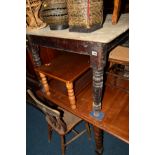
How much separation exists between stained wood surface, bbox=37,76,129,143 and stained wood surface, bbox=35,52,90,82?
29 centimetres

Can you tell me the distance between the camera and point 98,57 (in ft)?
3.43

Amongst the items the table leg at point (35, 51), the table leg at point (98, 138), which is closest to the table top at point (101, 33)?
the table leg at point (35, 51)

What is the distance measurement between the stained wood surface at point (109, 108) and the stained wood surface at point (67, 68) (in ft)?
0.96

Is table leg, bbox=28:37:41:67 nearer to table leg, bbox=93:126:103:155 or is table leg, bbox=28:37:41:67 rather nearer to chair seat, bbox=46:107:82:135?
chair seat, bbox=46:107:82:135

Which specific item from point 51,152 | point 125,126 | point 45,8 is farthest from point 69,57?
point 51,152

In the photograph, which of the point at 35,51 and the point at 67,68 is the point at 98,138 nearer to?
the point at 67,68

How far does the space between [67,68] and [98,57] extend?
474 millimetres

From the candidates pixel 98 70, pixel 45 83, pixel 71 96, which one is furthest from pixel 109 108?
pixel 45 83

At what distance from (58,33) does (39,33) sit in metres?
0.20

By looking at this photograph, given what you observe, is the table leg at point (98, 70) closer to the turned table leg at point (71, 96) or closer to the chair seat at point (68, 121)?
the turned table leg at point (71, 96)

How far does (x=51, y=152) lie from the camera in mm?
2021
